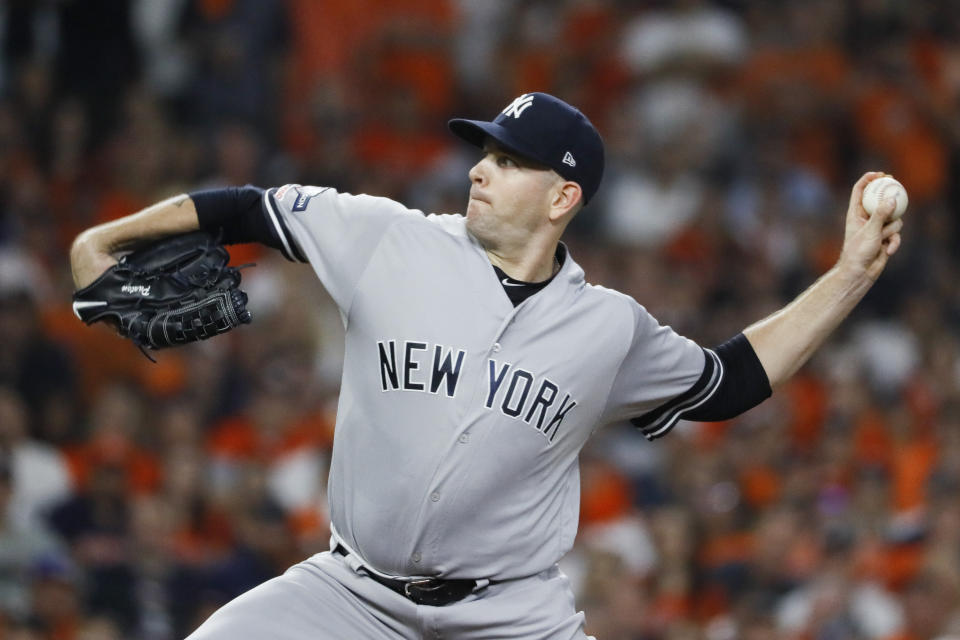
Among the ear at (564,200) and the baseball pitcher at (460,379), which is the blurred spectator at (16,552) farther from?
the ear at (564,200)

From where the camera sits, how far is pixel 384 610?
393 cm

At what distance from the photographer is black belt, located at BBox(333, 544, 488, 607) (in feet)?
12.8

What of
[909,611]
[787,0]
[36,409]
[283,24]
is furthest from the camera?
[787,0]

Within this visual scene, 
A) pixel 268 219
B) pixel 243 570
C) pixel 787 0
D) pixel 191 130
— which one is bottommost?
pixel 243 570

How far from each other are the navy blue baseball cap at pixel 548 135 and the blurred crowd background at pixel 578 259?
131 inches

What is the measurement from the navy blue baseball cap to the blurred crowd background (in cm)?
333

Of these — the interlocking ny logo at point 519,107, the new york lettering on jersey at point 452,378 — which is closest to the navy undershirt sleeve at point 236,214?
the new york lettering on jersey at point 452,378

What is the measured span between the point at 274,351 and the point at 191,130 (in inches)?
79.2

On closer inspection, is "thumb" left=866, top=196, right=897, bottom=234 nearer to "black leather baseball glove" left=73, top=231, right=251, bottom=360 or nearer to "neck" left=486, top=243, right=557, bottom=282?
"neck" left=486, top=243, right=557, bottom=282

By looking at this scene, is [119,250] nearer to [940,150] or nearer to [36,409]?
[36,409]

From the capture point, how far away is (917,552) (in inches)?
301

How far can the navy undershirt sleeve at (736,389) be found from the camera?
4.30 meters

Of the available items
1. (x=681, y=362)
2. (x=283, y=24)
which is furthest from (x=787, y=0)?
(x=681, y=362)

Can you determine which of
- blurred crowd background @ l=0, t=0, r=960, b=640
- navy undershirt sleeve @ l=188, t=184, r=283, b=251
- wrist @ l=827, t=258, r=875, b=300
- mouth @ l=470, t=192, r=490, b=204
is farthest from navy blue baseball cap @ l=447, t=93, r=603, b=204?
blurred crowd background @ l=0, t=0, r=960, b=640
